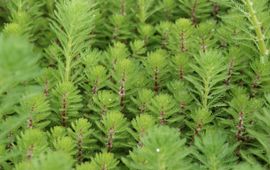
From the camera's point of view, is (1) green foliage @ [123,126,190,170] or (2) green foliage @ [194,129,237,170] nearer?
(1) green foliage @ [123,126,190,170]

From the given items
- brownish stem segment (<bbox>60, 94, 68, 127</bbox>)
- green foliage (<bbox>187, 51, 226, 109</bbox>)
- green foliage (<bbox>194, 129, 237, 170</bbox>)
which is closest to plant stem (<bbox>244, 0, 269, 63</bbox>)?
green foliage (<bbox>187, 51, 226, 109</bbox>)

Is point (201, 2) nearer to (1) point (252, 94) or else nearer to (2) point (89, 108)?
(1) point (252, 94)

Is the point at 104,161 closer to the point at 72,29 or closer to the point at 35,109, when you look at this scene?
the point at 35,109

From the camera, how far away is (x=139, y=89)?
5.12 feet

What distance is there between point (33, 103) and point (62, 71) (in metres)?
0.17

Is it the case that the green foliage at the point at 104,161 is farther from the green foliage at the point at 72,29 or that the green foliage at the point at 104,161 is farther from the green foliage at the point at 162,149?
the green foliage at the point at 72,29

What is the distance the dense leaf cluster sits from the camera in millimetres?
1379

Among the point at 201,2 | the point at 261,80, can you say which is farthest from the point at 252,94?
the point at 201,2

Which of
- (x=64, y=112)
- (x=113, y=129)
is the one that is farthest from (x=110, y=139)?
(x=64, y=112)

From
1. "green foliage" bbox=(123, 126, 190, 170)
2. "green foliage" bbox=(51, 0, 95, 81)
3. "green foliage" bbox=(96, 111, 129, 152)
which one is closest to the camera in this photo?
"green foliage" bbox=(123, 126, 190, 170)

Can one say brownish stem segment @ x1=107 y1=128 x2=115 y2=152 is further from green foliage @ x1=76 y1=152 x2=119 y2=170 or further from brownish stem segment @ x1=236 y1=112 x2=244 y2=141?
brownish stem segment @ x1=236 y1=112 x2=244 y2=141

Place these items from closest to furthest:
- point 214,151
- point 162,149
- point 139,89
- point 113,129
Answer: point 162,149
point 214,151
point 113,129
point 139,89

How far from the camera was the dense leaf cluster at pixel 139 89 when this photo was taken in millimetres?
1379

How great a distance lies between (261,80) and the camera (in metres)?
1.55
